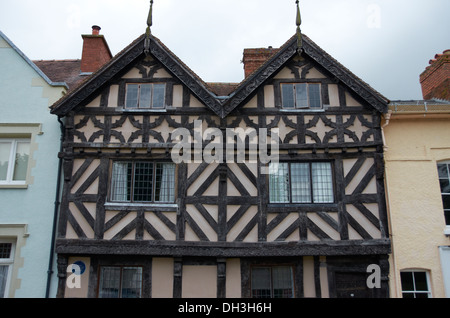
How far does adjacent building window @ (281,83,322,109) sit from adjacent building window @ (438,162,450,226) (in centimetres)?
383

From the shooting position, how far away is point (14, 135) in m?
11.1

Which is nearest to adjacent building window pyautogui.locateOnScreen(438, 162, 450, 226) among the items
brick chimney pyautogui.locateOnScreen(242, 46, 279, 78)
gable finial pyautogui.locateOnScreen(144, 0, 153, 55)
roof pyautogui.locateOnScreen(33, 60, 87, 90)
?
brick chimney pyautogui.locateOnScreen(242, 46, 279, 78)

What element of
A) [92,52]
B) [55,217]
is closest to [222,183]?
[55,217]

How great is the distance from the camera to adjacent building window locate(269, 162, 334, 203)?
1052 cm

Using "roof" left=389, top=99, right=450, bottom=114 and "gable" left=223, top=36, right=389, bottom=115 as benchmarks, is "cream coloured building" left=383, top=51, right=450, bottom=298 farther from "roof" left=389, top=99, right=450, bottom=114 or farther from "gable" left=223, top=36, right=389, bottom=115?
"gable" left=223, top=36, right=389, bottom=115

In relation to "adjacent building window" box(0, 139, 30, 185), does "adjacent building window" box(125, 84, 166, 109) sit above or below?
above

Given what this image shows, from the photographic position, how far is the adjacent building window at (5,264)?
404 inches

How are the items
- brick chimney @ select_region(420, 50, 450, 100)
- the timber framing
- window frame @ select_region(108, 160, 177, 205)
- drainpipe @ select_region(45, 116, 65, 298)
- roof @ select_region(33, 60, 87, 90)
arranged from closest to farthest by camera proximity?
the timber framing < drainpipe @ select_region(45, 116, 65, 298) < window frame @ select_region(108, 160, 177, 205) < brick chimney @ select_region(420, 50, 450, 100) < roof @ select_region(33, 60, 87, 90)

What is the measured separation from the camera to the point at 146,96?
11.1 meters

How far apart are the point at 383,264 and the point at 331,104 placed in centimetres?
438

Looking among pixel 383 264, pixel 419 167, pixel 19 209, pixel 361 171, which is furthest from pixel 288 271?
pixel 19 209

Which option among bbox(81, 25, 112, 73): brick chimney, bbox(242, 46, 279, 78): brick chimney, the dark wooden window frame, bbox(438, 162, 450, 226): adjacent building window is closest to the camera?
bbox(438, 162, 450, 226): adjacent building window

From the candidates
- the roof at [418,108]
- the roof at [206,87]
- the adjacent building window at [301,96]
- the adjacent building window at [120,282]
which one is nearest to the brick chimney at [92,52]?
the roof at [206,87]
